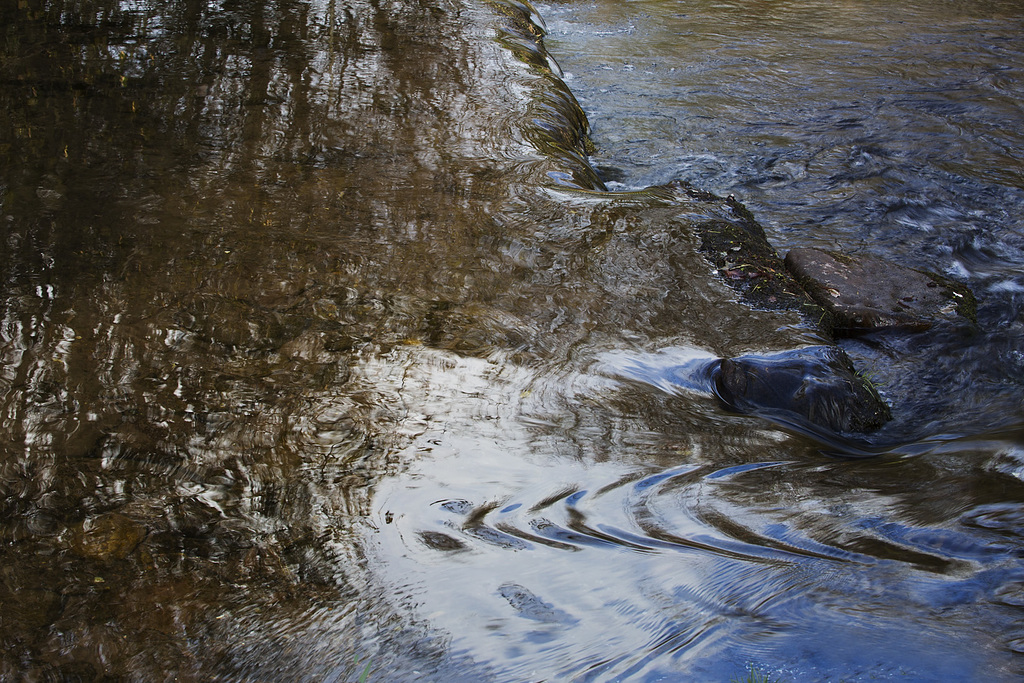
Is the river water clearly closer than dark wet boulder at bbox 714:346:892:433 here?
Yes

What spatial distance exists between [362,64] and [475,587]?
18.4 feet

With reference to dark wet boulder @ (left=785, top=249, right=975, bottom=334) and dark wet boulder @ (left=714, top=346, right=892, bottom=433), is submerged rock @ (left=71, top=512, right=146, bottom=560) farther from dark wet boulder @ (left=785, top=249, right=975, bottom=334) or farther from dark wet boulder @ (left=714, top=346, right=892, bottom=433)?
dark wet boulder @ (left=785, top=249, right=975, bottom=334)

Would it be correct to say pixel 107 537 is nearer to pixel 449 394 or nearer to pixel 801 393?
pixel 449 394

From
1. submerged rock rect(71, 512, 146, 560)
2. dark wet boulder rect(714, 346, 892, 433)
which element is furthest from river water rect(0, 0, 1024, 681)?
dark wet boulder rect(714, 346, 892, 433)

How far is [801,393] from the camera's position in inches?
137

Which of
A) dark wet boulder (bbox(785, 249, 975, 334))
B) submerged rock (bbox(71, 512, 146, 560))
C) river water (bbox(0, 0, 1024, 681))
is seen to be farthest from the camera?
dark wet boulder (bbox(785, 249, 975, 334))

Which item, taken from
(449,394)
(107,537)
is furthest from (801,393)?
(107,537)

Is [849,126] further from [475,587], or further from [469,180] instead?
[475,587]

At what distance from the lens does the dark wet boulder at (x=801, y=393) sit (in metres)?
3.43

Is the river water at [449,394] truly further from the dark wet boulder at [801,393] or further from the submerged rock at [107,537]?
the dark wet boulder at [801,393]

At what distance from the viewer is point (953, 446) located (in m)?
3.33

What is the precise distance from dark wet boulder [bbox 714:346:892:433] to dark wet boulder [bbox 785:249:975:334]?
0.79 metres

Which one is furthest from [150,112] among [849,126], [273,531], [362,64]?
[849,126]

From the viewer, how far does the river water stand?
7.43 feet
